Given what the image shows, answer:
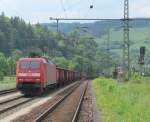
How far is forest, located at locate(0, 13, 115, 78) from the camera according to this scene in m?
138

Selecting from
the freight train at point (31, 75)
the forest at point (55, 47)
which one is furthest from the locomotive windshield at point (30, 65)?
the forest at point (55, 47)

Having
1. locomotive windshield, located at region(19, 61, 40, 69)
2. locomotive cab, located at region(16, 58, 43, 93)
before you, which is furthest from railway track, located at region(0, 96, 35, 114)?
locomotive windshield, located at region(19, 61, 40, 69)

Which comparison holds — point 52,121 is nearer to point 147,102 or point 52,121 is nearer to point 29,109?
point 147,102

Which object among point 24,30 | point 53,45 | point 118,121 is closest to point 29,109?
point 118,121

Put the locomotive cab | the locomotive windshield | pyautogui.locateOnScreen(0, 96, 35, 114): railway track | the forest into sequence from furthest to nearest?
the forest < the locomotive windshield < the locomotive cab < pyautogui.locateOnScreen(0, 96, 35, 114): railway track

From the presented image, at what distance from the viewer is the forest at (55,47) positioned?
452ft

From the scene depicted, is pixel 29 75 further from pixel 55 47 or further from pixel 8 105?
pixel 55 47

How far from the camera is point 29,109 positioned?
25.6 m

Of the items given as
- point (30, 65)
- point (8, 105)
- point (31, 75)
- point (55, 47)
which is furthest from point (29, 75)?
point (55, 47)

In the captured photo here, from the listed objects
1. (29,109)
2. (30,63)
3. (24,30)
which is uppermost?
(24,30)

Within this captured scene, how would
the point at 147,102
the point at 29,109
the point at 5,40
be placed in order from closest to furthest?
the point at 147,102
the point at 29,109
the point at 5,40

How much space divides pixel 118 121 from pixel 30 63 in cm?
2129

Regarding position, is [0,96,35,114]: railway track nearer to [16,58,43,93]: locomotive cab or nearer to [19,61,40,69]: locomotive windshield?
[16,58,43,93]: locomotive cab

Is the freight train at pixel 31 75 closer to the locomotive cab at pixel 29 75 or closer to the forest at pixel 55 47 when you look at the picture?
the locomotive cab at pixel 29 75
